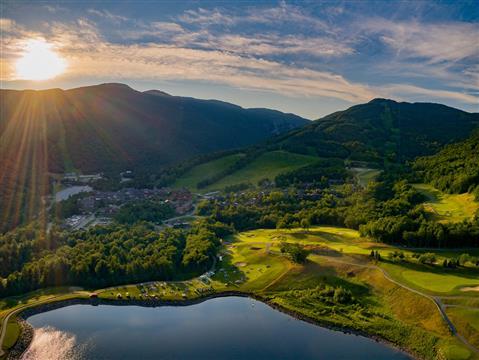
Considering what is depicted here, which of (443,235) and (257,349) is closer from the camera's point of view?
(257,349)

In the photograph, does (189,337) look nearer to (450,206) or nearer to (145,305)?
(145,305)

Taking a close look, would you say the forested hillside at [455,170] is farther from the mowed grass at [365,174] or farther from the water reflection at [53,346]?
the water reflection at [53,346]

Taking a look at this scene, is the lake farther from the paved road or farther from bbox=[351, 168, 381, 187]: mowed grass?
bbox=[351, 168, 381, 187]: mowed grass

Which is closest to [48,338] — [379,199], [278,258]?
[278,258]

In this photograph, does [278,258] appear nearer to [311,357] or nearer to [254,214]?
[311,357]

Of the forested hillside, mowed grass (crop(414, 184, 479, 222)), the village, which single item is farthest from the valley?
the village

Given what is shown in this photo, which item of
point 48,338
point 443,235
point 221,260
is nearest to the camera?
point 48,338
